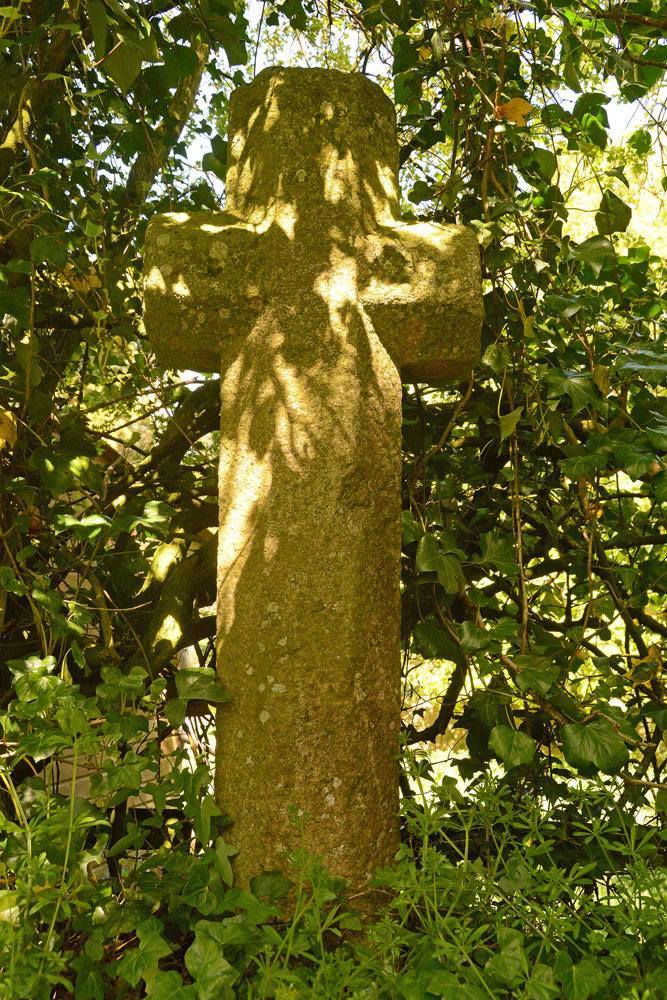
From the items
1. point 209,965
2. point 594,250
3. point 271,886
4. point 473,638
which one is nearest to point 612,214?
point 594,250

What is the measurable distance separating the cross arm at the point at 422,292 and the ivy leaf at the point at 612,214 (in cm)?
53

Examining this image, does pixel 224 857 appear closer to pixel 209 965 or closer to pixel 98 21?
pixel 209 965

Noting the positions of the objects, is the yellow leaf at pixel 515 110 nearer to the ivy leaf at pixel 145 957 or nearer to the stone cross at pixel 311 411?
the stone cross at pixel 311 411

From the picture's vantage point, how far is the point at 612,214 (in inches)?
85.4

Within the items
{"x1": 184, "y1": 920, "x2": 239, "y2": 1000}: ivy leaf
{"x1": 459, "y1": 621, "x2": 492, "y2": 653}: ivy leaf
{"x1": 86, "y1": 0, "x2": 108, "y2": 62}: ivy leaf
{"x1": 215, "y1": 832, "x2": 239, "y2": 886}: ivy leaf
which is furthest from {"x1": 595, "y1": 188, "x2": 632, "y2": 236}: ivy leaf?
{"x1": 184, "y1": 920, "x2": 239, "y2": 1000}: ivy leaf

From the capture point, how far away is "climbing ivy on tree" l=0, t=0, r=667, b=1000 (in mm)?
1547

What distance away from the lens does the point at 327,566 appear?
5.46 ft

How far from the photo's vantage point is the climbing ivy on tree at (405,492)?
1.55 metres

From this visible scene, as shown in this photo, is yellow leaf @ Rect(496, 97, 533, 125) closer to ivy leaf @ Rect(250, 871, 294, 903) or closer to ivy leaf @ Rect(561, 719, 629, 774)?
ivy leaf @ Rect(561, 719, 629, 774)

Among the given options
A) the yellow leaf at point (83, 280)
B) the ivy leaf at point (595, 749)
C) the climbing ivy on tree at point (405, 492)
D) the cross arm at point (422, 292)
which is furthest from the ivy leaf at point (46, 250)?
the ivy leaf at point (595, 749)

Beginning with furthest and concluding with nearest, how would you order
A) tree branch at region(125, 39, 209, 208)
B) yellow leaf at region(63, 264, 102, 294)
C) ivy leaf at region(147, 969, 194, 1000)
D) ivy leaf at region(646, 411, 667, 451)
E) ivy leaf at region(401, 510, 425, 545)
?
tree branch at region(125, 39, 209, 208) < yellow leaf at region(63, 264, 102, 294) < ivy leaf at region(401, 510, 425, 545) < ivy leaf at region(646, 411, 667, 451) < ivy leaf at region(147, 969, 194, 1000)

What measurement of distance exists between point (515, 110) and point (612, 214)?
0.40 metres

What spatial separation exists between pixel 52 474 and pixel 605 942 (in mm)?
1513

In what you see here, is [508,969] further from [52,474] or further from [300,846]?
[52,474]
